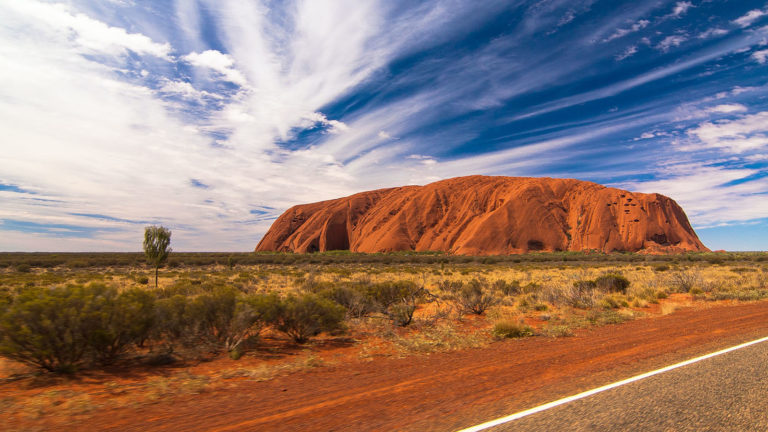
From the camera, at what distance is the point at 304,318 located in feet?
27.7

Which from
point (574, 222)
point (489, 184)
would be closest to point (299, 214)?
point (489, 184)

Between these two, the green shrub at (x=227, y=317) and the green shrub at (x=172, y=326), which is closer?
the green shrub at (x=172, y=326)

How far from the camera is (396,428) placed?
392cm

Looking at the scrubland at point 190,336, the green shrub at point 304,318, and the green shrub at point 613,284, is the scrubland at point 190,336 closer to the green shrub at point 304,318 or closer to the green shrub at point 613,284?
the green shrub at point 304,318

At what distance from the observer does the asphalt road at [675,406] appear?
3.74 meters

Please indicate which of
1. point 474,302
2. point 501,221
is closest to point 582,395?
point 474,302

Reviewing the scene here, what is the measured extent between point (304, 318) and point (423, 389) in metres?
4.08

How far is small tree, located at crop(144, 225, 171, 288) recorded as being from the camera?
70.7 ft

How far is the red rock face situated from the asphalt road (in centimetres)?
6955

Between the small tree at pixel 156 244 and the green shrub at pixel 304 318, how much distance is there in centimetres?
1715

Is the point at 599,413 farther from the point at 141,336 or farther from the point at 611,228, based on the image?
the point at 611,228

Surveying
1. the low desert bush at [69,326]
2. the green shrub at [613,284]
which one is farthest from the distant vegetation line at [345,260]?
the low desert bush at [69,326]

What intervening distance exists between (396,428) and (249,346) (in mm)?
4910

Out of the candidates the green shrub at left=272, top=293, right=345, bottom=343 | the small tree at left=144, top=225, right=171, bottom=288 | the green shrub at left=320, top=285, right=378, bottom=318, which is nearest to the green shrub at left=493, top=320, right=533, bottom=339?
the green shrub at left=320, top=285, right=378, bottom=318
